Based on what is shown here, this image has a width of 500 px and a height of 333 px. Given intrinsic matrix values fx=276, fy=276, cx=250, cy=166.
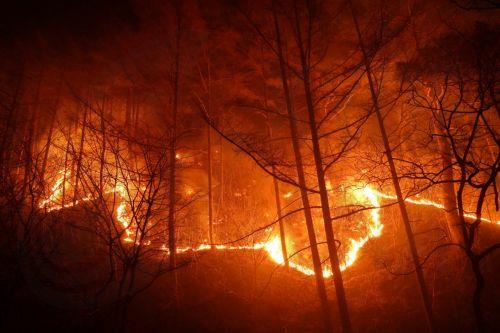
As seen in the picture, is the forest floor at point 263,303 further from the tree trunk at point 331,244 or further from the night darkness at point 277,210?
the tree trunk at point 331,244

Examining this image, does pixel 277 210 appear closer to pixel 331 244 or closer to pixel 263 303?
pixel 263 303

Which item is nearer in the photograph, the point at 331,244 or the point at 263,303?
the point at 331,244

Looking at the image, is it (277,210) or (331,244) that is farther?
(277,210)

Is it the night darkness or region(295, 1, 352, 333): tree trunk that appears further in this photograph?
the night darkness

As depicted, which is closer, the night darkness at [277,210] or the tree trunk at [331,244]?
the tree trunk at [331,244]

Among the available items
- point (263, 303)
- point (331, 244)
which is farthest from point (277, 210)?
point (331, 244)

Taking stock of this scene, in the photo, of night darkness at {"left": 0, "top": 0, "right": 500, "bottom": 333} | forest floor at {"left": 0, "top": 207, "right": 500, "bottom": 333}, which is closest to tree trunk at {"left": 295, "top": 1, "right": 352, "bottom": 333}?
night darkness at {"left": 0, "top": 0, "right": 500, "bottom": 333}

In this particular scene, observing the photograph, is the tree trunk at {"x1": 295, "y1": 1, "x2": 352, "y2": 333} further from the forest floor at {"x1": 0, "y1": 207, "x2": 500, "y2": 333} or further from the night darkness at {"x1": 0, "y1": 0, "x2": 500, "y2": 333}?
the forest floor at {"x1": 0, "y1": 207, "x2": 500, "y2": 333}

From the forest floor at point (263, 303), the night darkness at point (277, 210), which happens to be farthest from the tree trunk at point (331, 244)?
the forest floor at point (263, 303)

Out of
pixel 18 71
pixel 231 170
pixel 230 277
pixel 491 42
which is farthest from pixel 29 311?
pixel 491 42

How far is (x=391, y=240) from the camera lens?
13.9 metres

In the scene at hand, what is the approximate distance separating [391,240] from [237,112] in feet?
33.8

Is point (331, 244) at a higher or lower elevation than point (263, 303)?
higher

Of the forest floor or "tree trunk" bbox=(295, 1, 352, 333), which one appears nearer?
"tree trunk" bbox=(295, 1, 352, 333)
